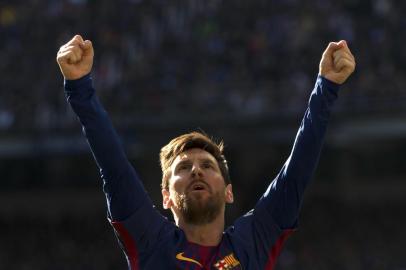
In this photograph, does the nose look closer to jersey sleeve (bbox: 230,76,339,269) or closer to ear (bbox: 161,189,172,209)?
ear (bbox: 161,189,172,209)

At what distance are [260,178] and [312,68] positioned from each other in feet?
14.7

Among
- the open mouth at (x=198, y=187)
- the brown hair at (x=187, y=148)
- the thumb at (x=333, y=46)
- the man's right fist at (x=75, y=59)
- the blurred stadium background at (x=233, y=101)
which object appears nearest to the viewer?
the man's right fist at (x=75, y=59)

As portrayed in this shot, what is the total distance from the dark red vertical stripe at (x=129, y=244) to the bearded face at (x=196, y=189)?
0.26 metres

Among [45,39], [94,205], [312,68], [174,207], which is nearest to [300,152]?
[174,207]

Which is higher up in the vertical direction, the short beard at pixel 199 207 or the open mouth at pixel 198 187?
the open mouth at pixel 198 187

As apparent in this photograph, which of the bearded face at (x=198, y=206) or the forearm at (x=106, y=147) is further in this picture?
the bearded face at (x=198, y=206)

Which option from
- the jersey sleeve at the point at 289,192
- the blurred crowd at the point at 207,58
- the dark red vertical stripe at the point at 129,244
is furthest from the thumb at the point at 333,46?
the blurred crowd at the point at 207,58

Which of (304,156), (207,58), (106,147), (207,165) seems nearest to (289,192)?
(304,156)

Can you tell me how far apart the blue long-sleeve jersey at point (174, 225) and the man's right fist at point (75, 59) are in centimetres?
3

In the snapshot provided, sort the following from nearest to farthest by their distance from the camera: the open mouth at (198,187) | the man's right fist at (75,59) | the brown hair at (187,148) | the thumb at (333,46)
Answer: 1. the man's right fist at (75,59)
2. the open mouth at (198,187)
3. the thumb at (333,46)
4. the brown hair at (187,148)

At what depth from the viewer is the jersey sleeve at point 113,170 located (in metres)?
3.98

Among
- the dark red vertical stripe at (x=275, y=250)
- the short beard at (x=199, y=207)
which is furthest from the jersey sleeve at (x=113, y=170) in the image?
the dark red vertical stripe at (x=275, y=250)

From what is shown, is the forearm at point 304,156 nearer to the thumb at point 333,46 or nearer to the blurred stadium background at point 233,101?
the thumb at point 333,46

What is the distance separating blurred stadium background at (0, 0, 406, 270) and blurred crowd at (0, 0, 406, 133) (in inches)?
1.1
